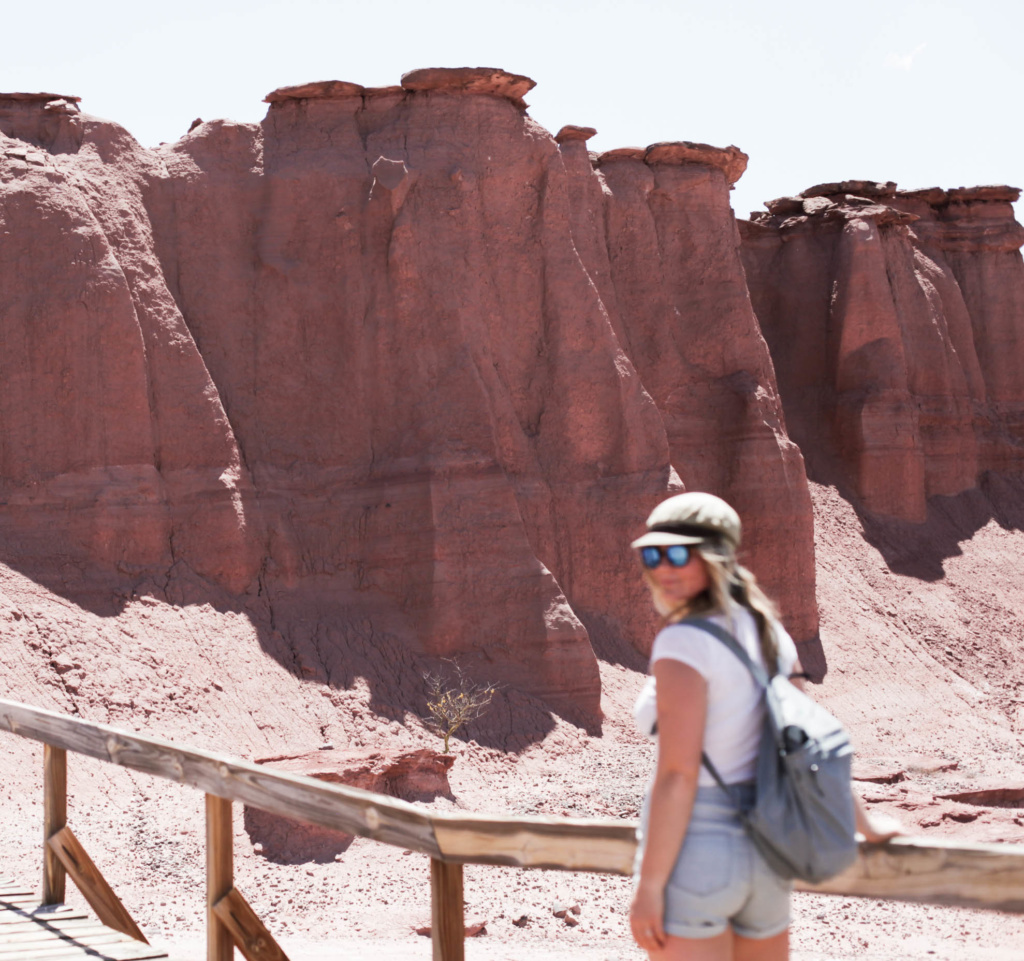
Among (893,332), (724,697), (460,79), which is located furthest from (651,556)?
(893,332)

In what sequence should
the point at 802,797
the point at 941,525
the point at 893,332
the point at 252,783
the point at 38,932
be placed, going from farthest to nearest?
1. the point at 941,525
2. the point at 893,332
3. the point at 38,932
4. the point at 252,783
5. the point at 802,797

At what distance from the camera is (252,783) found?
16.8 feet

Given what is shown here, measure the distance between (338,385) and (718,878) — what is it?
14980 millimetres

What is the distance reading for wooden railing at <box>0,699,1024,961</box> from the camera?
3.40 m

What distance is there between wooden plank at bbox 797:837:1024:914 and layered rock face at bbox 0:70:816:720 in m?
12.7

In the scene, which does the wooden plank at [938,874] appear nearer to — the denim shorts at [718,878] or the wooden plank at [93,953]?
the denim shorts at [718,878]

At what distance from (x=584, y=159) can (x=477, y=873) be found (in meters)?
13.2

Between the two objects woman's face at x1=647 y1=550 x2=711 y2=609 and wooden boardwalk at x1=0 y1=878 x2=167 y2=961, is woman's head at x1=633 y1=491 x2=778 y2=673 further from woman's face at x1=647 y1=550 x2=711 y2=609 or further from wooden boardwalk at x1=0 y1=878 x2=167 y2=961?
wooden boardwalk at x1=0 y1=878 x2=167 y2=961

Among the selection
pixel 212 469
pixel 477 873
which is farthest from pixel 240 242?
pixel 477 873

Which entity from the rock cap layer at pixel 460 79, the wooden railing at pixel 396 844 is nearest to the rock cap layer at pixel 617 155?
the rock cap layer at pixel 460 79

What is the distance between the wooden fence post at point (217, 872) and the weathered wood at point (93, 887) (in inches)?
37.0

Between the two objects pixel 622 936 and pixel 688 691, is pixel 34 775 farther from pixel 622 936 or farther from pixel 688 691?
pixel 688 691

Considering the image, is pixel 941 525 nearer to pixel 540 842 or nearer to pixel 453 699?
pixel 453 699

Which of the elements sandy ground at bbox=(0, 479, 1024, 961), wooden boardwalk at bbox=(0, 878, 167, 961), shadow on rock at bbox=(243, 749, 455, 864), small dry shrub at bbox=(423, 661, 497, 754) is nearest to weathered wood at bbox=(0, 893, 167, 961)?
wooden boardwalk at bbox=(0, 878, 167, 961)
